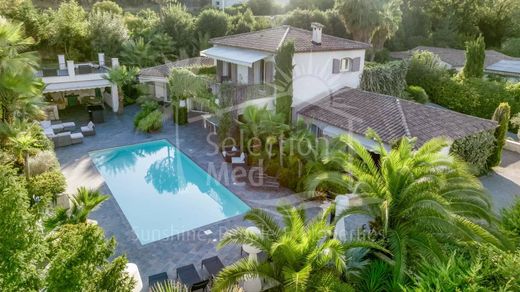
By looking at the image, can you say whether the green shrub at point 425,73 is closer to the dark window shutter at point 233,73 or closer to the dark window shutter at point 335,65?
the dark window shutter at point 335,65

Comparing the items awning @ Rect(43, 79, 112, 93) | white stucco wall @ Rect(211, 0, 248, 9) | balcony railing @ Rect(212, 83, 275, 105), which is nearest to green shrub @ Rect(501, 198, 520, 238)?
balcony railing @ Rect(212, 83, 275, 105)

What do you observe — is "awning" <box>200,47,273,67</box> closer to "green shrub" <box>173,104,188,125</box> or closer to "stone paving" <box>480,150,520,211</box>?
"green shrub" <box>173,104,188,125</box>

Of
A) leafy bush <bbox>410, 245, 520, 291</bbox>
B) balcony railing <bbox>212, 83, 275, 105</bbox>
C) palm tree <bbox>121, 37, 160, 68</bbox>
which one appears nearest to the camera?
leafy bush <bbox>410, 245, 520, 291</bbox>

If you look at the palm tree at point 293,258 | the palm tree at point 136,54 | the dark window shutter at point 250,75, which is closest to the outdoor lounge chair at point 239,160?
the dark window shutter at point 250,75

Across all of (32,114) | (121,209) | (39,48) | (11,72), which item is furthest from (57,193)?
(39,48)

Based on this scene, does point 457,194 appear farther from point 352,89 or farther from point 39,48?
point 39,48

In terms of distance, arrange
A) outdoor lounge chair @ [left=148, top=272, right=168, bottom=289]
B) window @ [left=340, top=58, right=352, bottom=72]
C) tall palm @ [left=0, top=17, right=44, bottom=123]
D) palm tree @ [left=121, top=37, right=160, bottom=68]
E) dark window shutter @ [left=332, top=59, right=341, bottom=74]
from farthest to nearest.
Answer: palm tree @ [left=121, top=37, right=160, bottom=68] < window @ [left=340, top=58, right=352, bottom=72] < dark window shutter @ [left=332, top=59, right=341, bottom=74] < tall palm @ [left=0, top=17, right=44, bottom=123] < outdoor lounge chair @ [left=148, top=272, right=168, bottom=289]

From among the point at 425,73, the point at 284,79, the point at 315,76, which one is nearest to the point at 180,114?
the point at 284,79
